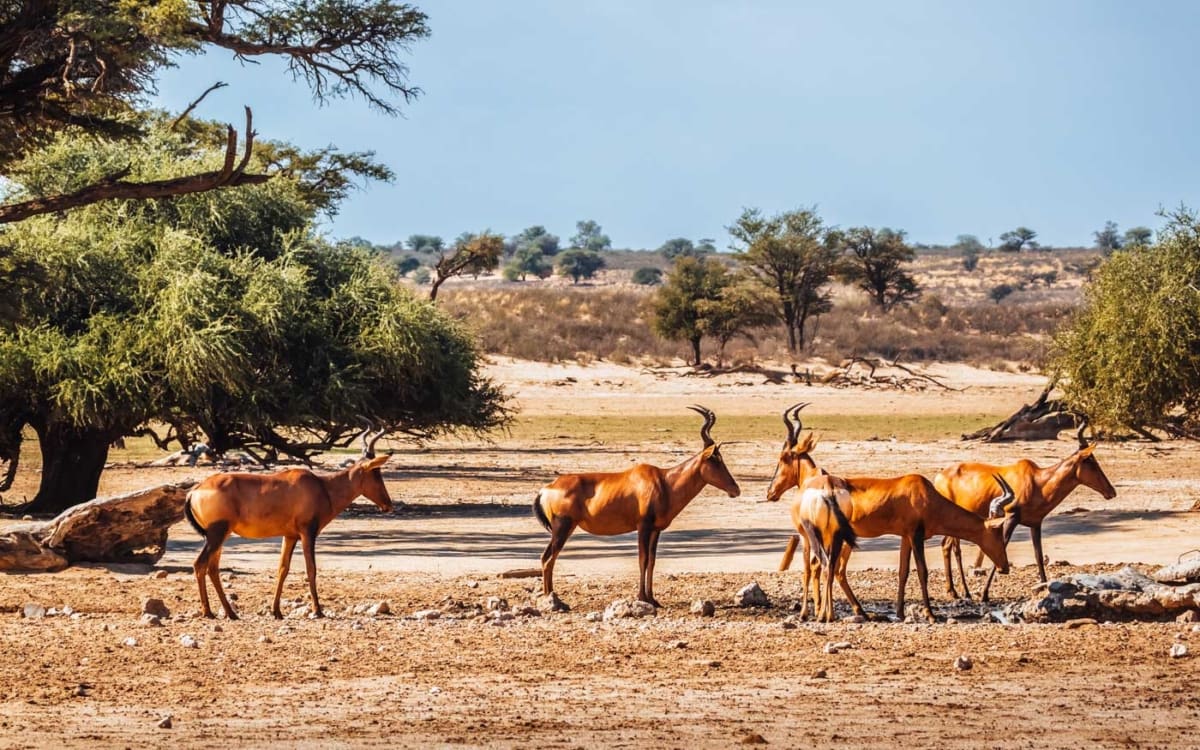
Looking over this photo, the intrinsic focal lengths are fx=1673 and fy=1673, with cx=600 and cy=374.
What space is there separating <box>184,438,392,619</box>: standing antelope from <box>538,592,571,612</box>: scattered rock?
6.43 feet

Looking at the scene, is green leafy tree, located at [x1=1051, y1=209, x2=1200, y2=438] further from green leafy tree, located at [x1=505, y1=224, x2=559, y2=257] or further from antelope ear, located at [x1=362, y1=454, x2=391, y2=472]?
green leafy tree, located at [x1=505, y1=224, x2=559, y2=257]

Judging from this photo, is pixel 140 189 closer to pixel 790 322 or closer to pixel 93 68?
pixel 93 68

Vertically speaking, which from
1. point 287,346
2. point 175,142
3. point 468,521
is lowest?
point 468,521

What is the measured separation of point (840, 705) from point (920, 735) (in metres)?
0.93

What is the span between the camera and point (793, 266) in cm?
7525

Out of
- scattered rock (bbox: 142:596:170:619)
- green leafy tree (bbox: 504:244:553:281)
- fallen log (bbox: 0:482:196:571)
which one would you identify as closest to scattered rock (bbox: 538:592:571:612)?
scattered rock (bbox: 142:596:170:619)

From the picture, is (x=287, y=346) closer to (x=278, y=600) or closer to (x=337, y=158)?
(x=278, y=600)

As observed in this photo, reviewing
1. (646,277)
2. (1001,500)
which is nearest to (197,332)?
(1001,500)

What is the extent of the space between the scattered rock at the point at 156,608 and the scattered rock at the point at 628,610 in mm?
3744

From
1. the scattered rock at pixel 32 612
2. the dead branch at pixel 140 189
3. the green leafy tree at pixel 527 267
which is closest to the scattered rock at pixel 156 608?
the scattered rock at pixel 32 612

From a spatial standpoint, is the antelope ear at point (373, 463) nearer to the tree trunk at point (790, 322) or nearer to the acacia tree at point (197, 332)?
the acacia tree at point (197, 332)

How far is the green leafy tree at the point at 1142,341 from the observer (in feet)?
84.8

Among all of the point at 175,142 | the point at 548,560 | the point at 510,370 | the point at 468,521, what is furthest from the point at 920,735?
the point at 510,370

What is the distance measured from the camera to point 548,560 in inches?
587
